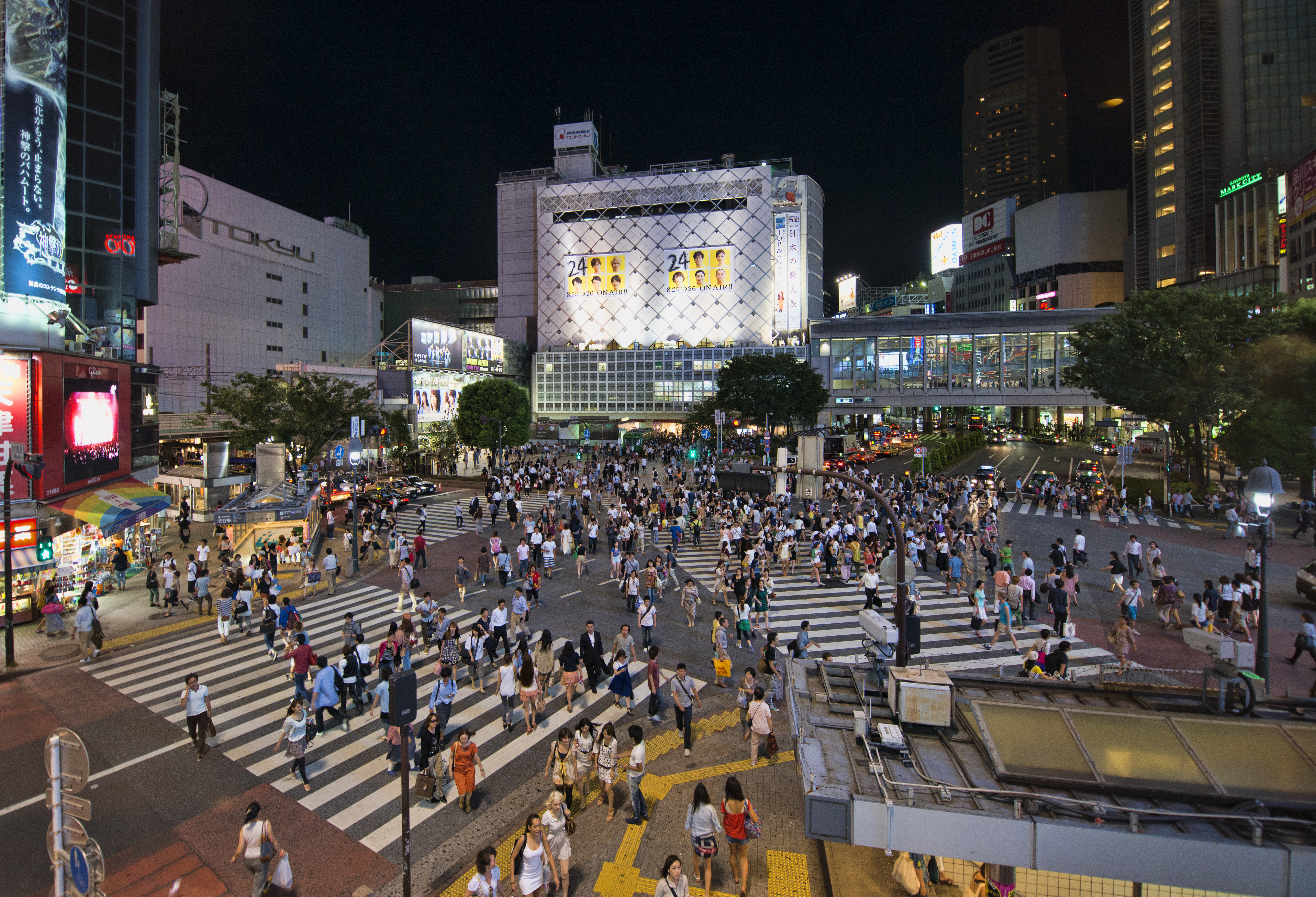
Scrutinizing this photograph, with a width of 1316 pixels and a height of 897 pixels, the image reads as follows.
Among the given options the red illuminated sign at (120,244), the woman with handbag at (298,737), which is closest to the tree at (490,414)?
the red illuminated sign at (120,244)

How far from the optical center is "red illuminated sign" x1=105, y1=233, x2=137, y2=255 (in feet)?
96.4

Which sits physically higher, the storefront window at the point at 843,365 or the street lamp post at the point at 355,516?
the storefront window at the point at 843,365

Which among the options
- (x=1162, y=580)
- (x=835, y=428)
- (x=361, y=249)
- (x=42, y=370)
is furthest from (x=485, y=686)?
(x=361, y=249)

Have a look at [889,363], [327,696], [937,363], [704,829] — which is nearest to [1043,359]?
[937,363]

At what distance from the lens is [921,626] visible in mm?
12211

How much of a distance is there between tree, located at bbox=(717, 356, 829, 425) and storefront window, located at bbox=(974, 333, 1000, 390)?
2513 centimetres

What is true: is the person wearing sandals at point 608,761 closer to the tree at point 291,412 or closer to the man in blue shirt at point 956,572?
the man in blue shirt at point 956,572

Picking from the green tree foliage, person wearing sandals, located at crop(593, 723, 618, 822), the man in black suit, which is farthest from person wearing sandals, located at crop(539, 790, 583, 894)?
the green tree foliage

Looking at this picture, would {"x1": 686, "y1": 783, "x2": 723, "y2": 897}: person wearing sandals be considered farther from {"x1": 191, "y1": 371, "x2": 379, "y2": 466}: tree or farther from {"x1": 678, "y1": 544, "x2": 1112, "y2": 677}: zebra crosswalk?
{"x1": 191, "y1": 371, "x2": 379, "y2": 466}: tree

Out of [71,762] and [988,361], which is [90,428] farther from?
[988,361]

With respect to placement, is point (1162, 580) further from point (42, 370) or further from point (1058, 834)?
point (42, 370)

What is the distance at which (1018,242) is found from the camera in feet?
424

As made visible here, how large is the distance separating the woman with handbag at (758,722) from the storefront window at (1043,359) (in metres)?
78.7

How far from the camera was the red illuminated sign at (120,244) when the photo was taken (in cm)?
2939
